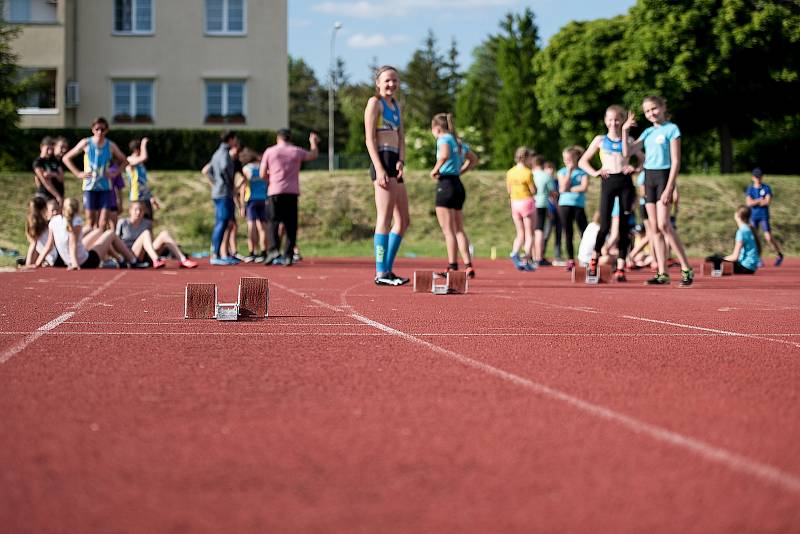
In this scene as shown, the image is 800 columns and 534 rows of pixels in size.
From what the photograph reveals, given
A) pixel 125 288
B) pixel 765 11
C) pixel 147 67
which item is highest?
pixel 765 11

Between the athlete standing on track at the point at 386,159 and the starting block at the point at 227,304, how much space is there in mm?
3266

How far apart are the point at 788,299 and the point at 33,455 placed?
952 cm

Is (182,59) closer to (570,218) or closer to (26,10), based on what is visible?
(26,10)

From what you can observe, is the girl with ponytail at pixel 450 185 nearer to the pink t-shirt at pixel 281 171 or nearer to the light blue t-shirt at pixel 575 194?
the pink t-shirt at pixel 281 171

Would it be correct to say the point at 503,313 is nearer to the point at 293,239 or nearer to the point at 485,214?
the point at 293,239

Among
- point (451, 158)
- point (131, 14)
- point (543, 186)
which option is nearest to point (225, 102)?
point (131, 14)

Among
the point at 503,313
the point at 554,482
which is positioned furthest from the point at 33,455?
the point at 503,313

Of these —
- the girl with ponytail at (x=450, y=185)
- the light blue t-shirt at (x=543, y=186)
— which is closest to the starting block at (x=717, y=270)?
the light blue t-shirt at (x=543, y=186)

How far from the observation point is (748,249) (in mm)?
17172

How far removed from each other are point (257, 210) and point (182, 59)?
24081 mm

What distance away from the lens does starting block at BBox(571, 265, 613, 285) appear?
14.0 metres

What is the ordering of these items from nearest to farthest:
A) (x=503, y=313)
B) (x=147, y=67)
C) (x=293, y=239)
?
(x=503, y=313) < (x=293, y=239) < (x=147, y=67)

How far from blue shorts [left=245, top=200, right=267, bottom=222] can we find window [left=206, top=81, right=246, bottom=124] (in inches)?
915

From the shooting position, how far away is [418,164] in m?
62.2
